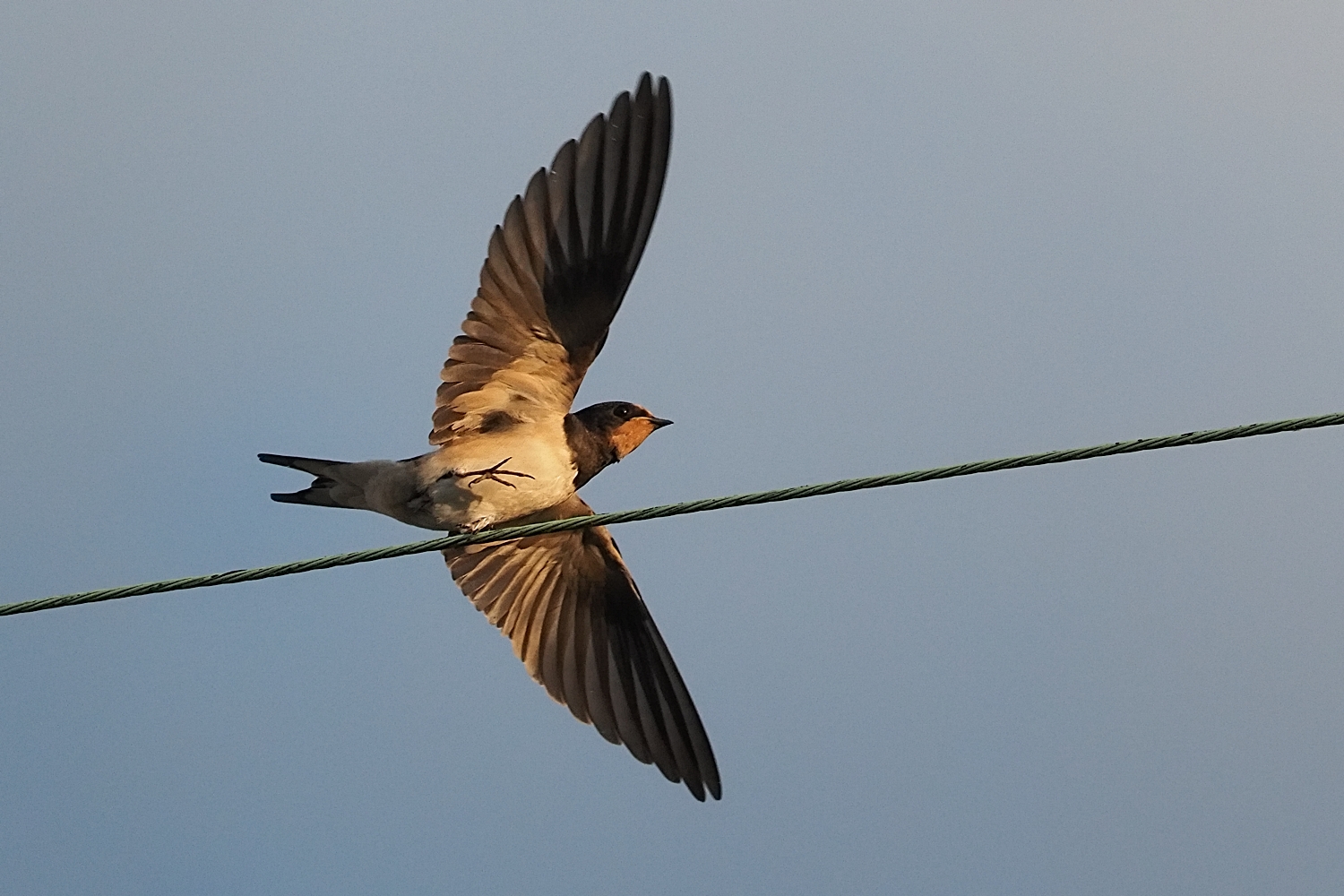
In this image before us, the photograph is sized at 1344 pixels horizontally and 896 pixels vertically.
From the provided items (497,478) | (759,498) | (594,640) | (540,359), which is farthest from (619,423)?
(759,498)

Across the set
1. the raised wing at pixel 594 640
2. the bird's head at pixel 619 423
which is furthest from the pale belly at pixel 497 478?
the raised wing at pixel 594 640

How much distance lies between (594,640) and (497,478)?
1.15 meters

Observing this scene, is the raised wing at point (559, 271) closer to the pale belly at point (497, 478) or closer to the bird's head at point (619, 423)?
the pale belly at point (497, 478)

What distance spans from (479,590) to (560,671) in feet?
1.41

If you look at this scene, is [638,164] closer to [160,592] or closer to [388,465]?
[388,465]

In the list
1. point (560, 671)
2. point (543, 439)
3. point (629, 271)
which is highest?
point (629, 271)

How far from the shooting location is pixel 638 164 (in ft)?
15.6

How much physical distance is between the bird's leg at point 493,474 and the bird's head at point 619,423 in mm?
409

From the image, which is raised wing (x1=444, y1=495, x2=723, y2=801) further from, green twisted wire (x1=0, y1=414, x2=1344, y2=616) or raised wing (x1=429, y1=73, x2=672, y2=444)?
green twisted wire (x1=0, y1=414, x2=1344, y2=616)

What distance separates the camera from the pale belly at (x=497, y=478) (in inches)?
191

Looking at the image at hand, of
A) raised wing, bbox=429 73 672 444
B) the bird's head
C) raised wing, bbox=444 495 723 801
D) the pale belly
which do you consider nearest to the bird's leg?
the pale belly

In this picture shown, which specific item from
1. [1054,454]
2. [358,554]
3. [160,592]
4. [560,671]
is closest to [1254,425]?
[1054,454]

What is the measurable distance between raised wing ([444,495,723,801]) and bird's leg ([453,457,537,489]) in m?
0.76

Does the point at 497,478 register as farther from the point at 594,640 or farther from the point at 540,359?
the point at 594,640
